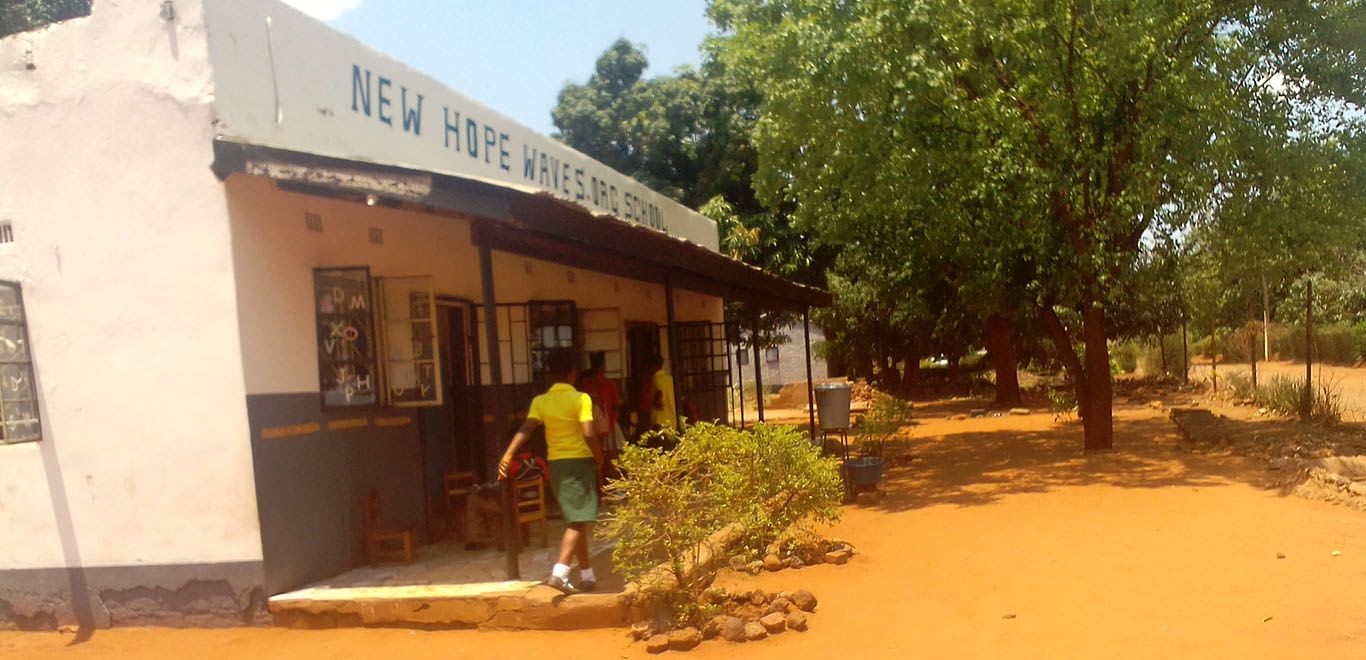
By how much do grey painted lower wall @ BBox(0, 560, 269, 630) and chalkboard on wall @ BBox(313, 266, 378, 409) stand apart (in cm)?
129

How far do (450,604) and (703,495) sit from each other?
1.68 metres

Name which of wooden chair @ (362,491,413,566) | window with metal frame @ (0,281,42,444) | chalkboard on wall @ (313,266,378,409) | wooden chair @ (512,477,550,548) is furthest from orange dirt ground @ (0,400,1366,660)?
chalkboard on wall @ (313,266,378,409)

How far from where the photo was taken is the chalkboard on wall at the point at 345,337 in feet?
22.5

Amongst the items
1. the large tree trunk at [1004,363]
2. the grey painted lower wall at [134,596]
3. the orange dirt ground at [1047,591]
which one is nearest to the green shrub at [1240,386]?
the large tree trunk at [1004,363]

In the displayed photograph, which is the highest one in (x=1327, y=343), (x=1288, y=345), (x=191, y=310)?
(x=191, y=310)

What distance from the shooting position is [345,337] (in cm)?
698

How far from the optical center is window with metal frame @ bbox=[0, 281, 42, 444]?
254 inches

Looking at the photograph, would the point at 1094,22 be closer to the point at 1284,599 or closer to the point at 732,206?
the point at 1284,599

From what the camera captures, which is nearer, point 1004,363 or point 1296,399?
point 1296,399

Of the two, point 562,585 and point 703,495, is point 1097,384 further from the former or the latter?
point 562,585

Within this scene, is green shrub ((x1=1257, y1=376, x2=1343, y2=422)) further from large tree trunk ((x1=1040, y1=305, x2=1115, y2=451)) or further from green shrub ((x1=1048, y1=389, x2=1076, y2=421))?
large tree trunk ((x1=1040, y1=305, x2=1115, y2=451))

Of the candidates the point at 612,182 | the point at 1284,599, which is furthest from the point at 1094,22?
the point at 1284,599

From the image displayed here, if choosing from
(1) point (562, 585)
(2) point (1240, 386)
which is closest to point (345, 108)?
(1) point (562, 585)

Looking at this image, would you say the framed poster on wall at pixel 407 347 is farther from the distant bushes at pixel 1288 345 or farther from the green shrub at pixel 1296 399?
the distant bushes at pixel 1288 345
